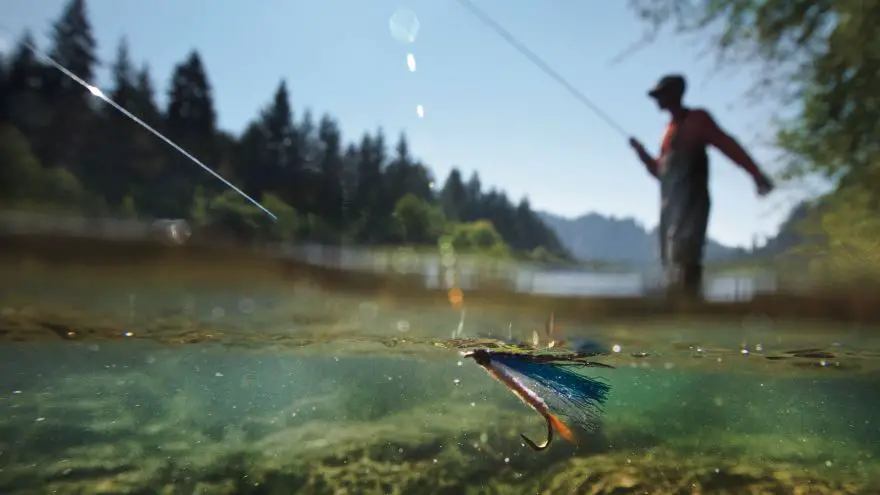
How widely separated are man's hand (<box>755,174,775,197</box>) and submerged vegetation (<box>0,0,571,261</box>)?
1484mm

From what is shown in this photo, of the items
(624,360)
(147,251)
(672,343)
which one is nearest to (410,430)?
(624,360)

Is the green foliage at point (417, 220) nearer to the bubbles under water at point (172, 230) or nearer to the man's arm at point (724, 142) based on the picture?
the bubbles under water at point (172, 230)

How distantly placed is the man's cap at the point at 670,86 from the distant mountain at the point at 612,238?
0.91 meters

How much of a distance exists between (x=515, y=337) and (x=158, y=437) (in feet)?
23.0

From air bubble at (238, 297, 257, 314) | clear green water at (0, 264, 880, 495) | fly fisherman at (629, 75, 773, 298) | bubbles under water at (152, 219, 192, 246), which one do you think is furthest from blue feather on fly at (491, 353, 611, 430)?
air bubble at (238, 297, 257, 314)

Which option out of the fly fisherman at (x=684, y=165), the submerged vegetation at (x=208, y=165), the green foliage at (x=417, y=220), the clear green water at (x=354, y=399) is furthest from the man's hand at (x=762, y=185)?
the clear green water at (x=354, y=399)

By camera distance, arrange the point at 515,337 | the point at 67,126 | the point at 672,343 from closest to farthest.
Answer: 1. the point at 67,126
2. the point at 515,337
3. the point at 672,343

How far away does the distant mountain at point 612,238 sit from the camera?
4.36m

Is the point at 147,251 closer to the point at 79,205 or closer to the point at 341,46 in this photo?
the point at 79,205

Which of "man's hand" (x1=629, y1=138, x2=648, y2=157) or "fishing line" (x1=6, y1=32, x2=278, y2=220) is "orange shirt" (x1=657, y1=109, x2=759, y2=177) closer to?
"man's hand" (x1=629, y1=138, x2=648, y2=157)

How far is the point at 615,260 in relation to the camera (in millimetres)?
4750

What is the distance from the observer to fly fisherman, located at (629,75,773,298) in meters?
4.11

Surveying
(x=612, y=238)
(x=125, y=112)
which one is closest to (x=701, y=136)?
(x=612, y=238)

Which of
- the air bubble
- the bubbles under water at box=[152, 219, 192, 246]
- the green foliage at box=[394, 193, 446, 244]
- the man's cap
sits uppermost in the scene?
the man's cap
